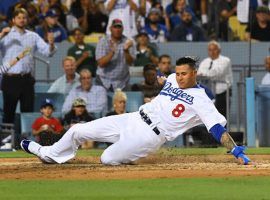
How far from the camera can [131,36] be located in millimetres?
18922

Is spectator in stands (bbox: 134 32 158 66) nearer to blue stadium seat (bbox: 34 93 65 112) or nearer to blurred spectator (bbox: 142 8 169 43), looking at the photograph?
blurred spectator (bbox: 142 8 169 43)

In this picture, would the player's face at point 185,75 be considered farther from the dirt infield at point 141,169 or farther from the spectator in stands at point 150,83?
the spectator in stands at point 150,83

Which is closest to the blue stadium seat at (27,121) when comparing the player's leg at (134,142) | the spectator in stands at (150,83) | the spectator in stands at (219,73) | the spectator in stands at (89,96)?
the spectator in stands at (89,96)

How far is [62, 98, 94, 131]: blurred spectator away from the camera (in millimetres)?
16266

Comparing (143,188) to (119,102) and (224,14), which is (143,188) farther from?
(224,14)

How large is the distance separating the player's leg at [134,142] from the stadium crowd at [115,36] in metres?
3.68

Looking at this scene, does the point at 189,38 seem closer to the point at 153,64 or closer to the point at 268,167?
the point at 153,64

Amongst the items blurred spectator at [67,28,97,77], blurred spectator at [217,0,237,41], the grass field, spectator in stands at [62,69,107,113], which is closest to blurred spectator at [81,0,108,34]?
blurred spectator at [67,28,97,77]

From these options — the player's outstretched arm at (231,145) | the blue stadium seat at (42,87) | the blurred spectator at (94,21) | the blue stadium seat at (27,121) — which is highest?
the blurred spectator at (94,21)

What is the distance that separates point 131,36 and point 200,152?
524 cm

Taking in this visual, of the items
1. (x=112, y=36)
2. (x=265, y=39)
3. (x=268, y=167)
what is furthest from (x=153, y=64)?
(x=268, y=167)

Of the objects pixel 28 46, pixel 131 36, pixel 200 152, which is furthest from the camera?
pixel 131 36

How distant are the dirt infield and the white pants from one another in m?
0.15

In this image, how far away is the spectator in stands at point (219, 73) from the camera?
17.5 metres
